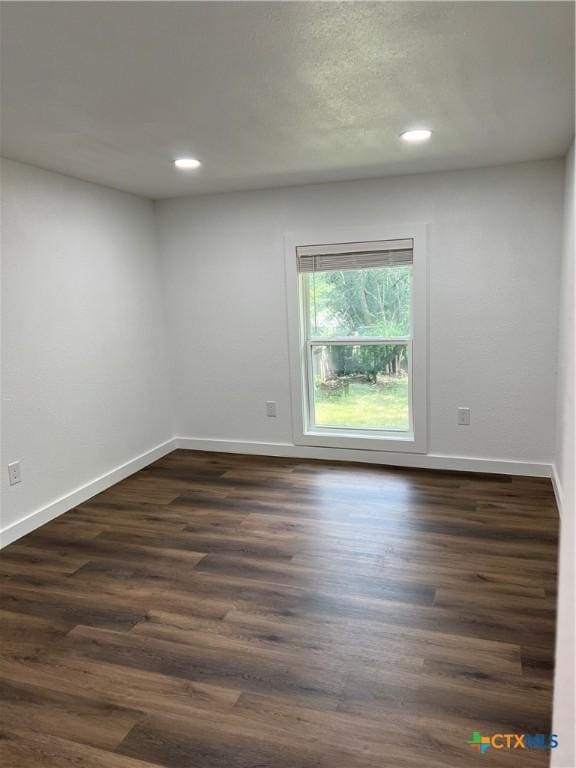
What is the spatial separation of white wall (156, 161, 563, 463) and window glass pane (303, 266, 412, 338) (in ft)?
0.77

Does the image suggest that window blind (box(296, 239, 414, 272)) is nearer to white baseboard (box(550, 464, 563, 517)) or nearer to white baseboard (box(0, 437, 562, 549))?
white baseboard (box(0, 437, 562, 549))

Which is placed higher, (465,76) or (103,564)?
(465,76)

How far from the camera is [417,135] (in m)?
2.82

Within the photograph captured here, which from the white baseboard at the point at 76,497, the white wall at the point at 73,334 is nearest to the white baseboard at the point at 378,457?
the white baseboard at the point at 76,497

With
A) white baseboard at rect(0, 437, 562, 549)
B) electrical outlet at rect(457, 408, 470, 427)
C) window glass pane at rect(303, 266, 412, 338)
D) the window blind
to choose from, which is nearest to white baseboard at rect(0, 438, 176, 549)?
white baseboard at rect(0, 437, 562, 549)

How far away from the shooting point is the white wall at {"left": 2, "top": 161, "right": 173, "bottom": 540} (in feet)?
10.4

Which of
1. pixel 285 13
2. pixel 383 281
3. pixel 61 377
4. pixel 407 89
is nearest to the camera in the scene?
pixel 285 13

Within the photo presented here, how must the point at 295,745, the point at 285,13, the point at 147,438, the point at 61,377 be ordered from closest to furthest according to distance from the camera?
1. the point at 285,13
2. the point at 295,745
3. the point at 61,377
4. the point at 147,438

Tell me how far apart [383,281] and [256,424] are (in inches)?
62.4

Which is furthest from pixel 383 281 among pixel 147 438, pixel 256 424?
pixel 147 438

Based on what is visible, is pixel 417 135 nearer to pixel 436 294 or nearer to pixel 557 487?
pixel 436 294

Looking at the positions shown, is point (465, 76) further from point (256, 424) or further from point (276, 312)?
point (256, 424)

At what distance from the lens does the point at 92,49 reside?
174 cm

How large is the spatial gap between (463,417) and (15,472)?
119 inches
